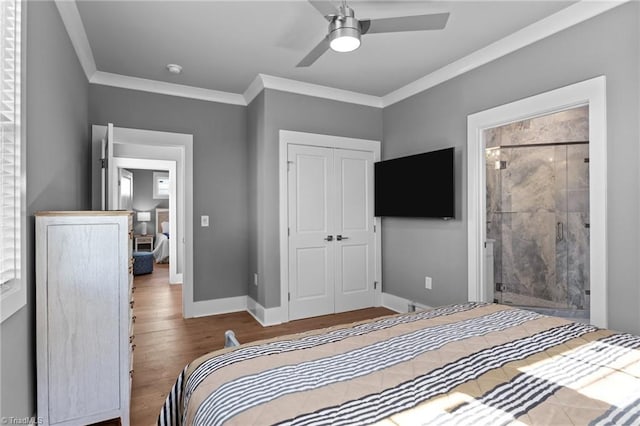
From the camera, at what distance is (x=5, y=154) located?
4.72ft

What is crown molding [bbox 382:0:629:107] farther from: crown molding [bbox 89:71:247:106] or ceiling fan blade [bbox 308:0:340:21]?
crown molding [bbox 89:71:247:106]

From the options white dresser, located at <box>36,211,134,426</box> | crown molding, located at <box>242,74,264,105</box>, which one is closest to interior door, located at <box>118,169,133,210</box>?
crown molding, located at <box>242,74,264,105</box>

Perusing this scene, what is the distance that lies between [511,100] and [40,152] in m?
3.29

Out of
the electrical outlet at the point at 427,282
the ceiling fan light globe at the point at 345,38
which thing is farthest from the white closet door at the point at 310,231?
the ceiling fan light globe at the point at 345,38

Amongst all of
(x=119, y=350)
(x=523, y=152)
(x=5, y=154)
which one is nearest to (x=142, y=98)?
(x=5, y=154)

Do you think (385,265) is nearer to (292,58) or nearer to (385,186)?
(385,186)

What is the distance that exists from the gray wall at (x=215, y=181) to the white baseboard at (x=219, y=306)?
58 millimetres

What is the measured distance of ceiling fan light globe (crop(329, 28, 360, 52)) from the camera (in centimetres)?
195

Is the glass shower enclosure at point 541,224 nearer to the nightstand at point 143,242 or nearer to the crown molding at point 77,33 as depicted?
the crown molding at point 77,33

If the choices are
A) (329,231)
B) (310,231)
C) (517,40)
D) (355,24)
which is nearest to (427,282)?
(329,231)

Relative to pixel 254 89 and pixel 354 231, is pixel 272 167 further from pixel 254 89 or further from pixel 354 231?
pixel 354 231

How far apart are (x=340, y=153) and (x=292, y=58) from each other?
1242 millimetres

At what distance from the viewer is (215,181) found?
13.3 feet

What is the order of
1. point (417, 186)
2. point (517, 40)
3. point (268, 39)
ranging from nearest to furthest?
point (517, 40)
point (268, 39)
point (417, 186)
